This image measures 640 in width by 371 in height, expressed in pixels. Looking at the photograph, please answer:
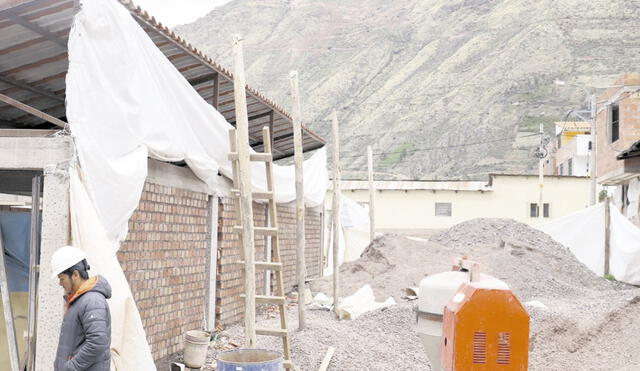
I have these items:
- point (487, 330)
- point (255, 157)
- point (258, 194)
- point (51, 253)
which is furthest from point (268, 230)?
point (487, 330)

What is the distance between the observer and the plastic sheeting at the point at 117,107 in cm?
602

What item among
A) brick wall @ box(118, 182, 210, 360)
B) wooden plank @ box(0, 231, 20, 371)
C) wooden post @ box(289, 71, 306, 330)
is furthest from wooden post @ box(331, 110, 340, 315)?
wooden plank @ box(0, 231, 20, 371)

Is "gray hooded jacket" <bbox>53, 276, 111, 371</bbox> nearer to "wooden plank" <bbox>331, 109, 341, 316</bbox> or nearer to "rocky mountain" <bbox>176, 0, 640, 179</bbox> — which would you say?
"wooden plank" <bbox>331, 109, 341, 316</bbox>

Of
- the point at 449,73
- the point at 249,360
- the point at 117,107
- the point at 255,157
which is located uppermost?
the point at 449,73

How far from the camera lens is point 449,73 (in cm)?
9731

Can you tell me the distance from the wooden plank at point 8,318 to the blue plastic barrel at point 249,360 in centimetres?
195

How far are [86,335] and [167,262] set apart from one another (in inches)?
148

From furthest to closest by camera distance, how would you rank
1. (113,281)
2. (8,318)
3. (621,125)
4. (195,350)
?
(621,125)
(195,350)
(8,318)
(113,281)

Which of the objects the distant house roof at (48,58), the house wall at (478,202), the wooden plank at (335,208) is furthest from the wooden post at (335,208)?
the house wall at (478,202)

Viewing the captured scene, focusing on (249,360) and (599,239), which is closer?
(249,360)

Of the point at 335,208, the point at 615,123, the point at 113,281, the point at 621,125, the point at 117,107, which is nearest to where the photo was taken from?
the point at 113,281

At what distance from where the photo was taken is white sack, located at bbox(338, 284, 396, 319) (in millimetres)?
12906

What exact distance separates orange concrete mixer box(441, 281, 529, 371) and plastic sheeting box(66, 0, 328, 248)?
302 cm

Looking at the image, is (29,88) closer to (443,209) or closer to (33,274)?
(33,274)
